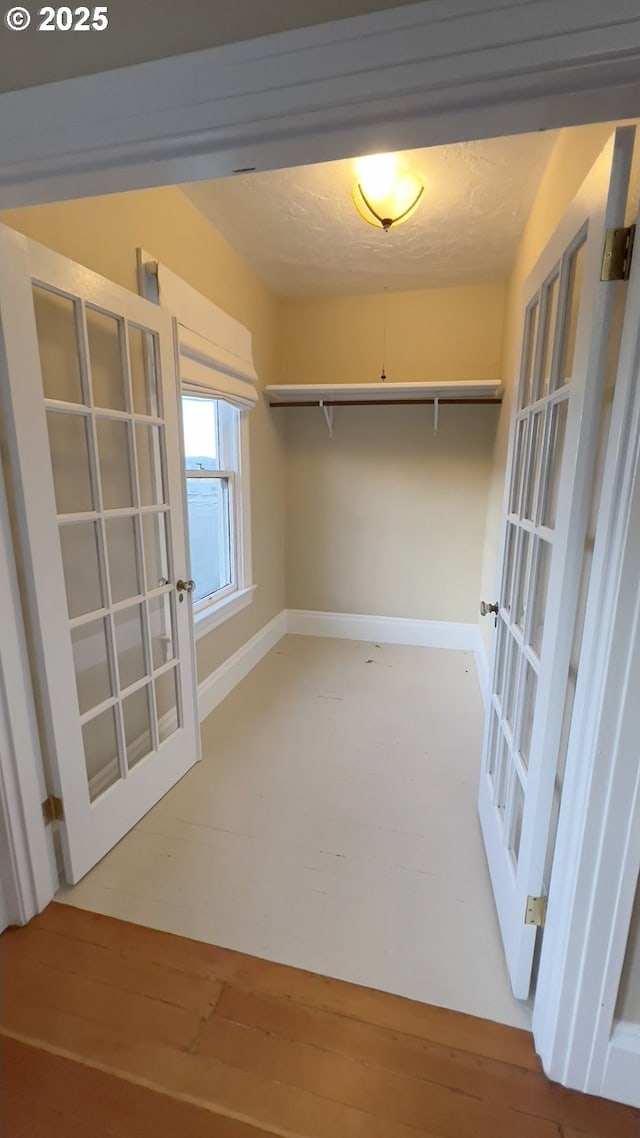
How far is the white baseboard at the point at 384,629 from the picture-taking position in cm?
357

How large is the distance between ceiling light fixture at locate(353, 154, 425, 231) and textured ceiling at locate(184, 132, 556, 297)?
4cm

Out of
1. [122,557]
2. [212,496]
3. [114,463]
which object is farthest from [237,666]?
[114,463]

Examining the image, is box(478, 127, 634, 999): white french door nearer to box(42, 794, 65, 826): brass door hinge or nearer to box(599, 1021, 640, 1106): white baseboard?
box(599, 1021, 640, 1106): white baseboard

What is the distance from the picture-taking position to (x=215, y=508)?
2.89 metres

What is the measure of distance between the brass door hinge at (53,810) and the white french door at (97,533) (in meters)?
0.03

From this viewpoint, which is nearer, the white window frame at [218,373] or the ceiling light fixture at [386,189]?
the ceiling light fixture at [386,189]

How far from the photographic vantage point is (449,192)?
2070mm

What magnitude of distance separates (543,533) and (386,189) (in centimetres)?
162

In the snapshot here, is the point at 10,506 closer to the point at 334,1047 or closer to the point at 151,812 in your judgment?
the point at 151,812

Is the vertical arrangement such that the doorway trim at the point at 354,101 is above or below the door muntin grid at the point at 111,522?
above

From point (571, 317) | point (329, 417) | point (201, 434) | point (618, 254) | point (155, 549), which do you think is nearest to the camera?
point (618, 254)

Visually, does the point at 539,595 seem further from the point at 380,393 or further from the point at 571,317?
the point at 380,393

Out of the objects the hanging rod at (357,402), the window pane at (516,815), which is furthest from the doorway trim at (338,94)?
the hanging rod at (357,402)

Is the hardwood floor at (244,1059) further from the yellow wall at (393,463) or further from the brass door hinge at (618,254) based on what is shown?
the yellow wall at (393,463)
